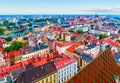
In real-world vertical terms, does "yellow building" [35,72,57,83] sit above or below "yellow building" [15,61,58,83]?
below

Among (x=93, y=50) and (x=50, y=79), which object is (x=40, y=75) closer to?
(x=50, y=79)

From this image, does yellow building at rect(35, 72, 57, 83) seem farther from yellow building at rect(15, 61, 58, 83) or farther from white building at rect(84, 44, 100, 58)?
white building at rect(84, 44, 100, 58)

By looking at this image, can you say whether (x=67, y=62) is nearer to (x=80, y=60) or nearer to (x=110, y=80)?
(x=80, y=60)

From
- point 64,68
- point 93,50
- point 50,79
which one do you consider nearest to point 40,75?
point 50,79

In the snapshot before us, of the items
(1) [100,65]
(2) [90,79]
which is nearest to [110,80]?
(1) [100,65]

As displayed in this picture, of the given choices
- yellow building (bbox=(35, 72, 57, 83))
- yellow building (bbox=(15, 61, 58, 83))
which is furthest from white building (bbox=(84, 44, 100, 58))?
yellow building (bbox=(35, 72, 57, 83))

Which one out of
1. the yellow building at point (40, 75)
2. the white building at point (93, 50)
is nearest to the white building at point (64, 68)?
the yellow building at point (40, 75)

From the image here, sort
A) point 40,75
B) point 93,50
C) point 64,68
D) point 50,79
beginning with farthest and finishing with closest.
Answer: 1. point 93,50
2. point 64,68
3. point 50,79
4. point 40,75

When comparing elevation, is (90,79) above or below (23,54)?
above

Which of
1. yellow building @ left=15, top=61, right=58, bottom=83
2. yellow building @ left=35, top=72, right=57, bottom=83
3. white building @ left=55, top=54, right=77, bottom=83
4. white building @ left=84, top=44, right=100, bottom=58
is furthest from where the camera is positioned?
white building @ left=84, top=44, right=100, bottom=58

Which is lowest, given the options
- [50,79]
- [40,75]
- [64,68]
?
[50,79]

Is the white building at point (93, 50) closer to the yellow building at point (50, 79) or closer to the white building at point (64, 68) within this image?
the white building at point (64, 68)
